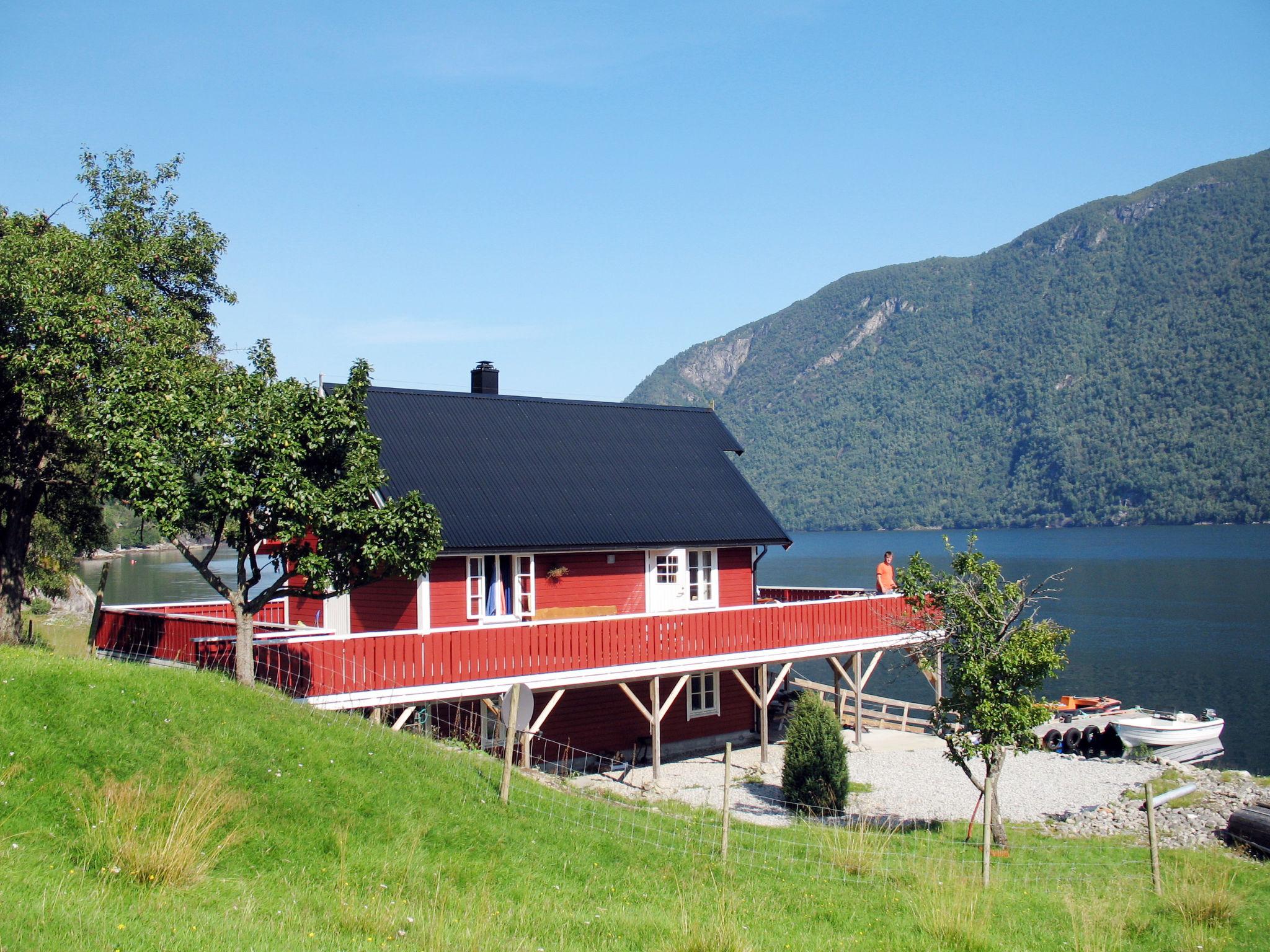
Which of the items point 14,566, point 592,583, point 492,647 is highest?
point 14,566

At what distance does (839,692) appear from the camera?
96.6 feet

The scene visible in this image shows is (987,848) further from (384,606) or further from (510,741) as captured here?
(384,606)

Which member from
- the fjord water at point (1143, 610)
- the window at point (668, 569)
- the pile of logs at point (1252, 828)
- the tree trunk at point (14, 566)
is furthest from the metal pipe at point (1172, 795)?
the tree trunk at point (14, 566)

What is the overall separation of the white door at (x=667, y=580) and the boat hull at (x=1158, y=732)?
594 inches

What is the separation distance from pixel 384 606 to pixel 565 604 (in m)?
3.86

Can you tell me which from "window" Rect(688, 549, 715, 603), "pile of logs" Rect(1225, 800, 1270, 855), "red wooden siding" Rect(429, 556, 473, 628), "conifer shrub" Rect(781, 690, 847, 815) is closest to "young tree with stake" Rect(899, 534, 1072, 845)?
"conifer shrub" Rect(781, 690, 847, 815)

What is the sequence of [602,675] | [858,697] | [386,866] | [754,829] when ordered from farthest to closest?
[858,697] → [602,675] → [754,829] → [386,866]

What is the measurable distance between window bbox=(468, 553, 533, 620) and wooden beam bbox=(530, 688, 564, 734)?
187 cm

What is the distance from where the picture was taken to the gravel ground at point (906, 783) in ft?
71.1

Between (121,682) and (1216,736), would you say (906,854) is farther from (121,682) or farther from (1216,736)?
(1216,736)

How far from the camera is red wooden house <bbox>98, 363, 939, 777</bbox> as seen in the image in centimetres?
1972

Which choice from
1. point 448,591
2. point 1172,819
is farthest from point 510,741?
point 1172,819

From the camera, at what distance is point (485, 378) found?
29266 mm

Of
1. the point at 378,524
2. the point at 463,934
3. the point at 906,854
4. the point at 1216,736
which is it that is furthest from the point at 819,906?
the point at 1216,736
